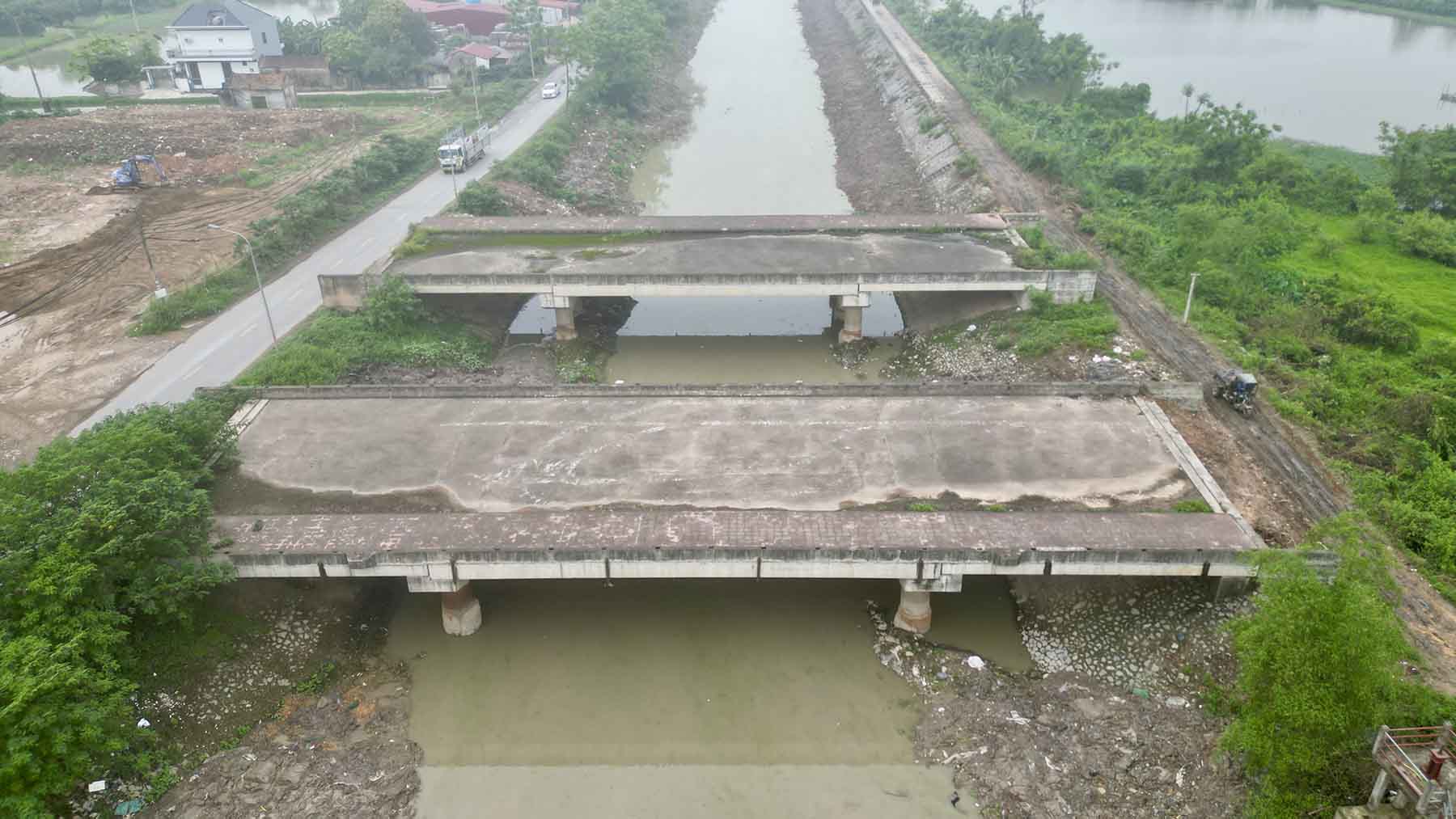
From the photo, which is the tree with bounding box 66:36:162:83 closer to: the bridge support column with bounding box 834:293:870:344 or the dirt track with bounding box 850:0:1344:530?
the dirt track with bounding box 850:0:1344:530

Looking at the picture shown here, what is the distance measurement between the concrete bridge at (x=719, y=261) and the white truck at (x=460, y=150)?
12.7 m

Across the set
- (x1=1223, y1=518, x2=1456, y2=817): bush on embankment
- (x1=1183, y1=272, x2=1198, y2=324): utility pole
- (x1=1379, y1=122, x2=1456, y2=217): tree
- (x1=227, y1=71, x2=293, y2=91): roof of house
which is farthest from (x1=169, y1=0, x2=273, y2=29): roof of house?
(x1=1223, y1=518, x2=1456, y2=817): bush on embankment

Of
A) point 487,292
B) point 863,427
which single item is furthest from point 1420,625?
point 487,292

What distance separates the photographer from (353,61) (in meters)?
73.7

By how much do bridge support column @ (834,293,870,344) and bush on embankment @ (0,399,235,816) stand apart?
72.2ft

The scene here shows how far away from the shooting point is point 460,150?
51.1 metres

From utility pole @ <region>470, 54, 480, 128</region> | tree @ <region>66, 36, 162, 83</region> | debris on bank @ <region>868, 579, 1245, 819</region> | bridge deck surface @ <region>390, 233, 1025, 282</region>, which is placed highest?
tree @ <region>66, 36, 162, 83</region>

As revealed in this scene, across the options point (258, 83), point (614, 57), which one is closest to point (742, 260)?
point (614, 57)

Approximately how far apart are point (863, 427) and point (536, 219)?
858 inches

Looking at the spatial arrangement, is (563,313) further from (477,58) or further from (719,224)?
(477,58)

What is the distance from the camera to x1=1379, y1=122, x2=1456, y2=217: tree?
4391 centimetres

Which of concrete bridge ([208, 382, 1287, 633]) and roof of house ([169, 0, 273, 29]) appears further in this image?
roof of house ([169, 0, 273, 29])

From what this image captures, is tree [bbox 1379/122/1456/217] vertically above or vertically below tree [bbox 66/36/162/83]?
below

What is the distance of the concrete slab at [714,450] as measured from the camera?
69.7 ft
